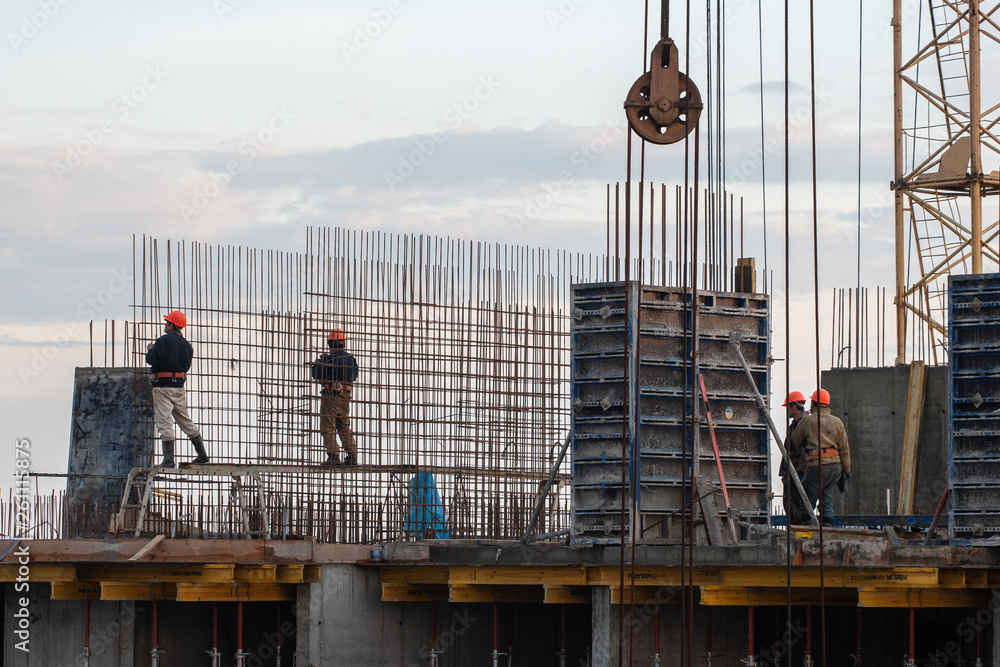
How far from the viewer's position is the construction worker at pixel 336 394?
15.7 m

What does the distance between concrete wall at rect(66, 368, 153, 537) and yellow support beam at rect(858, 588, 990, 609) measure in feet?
29.5

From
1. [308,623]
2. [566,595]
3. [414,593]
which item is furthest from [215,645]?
[566,595]

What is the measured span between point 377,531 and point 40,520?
12.5 feet

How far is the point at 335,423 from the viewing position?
15.7 m

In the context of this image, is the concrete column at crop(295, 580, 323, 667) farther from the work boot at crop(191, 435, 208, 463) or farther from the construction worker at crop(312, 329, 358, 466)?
the work boot at crop(191, 435, 208, 463)

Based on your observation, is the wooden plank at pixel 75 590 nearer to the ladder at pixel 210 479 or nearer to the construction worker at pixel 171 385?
the ladder at pixel 210 479

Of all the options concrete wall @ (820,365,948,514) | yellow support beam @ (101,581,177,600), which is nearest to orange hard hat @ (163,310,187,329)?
yellow support beam @ (101,581,177,600)

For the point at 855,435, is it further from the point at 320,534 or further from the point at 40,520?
the point at 40,520

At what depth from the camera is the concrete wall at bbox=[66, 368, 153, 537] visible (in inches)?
671

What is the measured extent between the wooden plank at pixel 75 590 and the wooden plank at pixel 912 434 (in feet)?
→ 35.5

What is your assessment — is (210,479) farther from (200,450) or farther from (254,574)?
(254,574)

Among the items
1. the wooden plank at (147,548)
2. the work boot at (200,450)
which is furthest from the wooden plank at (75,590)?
the work boot at (200,450)

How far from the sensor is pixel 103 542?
1377 centimetres

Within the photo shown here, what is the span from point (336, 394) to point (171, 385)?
1870 mm
